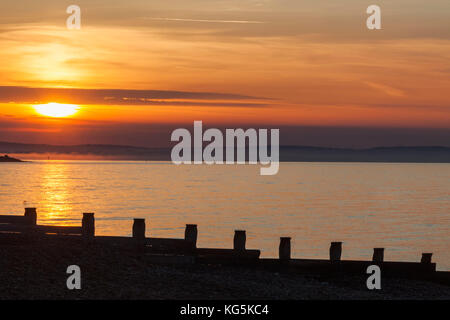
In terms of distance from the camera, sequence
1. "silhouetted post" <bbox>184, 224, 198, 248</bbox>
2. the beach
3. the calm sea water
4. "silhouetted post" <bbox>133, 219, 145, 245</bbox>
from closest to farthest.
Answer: the beach, "silhouetted post" <bbox>133, 219, 145, 245</bbox>, "silhouetted post" <bbox>184, 224, 198, 248</bbox>, the calm sea water

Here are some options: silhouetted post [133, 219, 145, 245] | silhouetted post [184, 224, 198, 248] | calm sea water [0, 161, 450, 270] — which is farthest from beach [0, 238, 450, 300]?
calm sea water [0, 161, 450, 270]

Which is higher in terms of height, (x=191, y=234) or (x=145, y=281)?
(x=191, y=234)

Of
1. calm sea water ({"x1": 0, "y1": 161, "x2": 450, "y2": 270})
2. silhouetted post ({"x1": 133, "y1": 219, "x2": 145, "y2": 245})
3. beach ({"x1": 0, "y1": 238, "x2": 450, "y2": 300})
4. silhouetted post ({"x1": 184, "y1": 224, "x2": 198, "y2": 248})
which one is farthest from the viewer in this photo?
calm sea water ({"x1": 0, "y1": 161, "x2": 450, "y2": 270})

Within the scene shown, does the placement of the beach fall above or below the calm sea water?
below

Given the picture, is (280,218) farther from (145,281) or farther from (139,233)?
(145,281)

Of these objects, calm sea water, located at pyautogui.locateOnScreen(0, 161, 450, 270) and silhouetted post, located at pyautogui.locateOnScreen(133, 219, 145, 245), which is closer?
silhouetted post, located at pyautogui.locateOnScreen(133, 219, 145, 245)

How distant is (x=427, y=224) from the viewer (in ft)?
228

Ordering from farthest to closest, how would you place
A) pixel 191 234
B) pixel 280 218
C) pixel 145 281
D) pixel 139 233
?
pixel 280 218, pixel 191 234, pixel 139 233, pixel 145 281

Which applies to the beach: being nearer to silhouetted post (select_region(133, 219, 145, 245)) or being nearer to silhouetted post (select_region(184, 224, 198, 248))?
silhouetted post (select_region(133, 219, 145, 245))

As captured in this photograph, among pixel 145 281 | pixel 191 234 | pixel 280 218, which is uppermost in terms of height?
pixel 280 218

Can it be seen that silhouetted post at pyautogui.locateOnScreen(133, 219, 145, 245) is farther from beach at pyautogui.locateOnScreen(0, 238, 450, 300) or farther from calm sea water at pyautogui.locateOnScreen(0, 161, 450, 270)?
calm sea water at pyautogui.locateOnScreen(0, 161, 450, 270)

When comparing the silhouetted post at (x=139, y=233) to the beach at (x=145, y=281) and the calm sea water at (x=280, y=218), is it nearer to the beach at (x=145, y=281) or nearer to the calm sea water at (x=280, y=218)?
the beach at (x=145, y=281)

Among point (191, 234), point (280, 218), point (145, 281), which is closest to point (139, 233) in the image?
point (191, 234)

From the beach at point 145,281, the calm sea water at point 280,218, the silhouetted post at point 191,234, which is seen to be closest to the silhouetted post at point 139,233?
the beach at point 145,281
